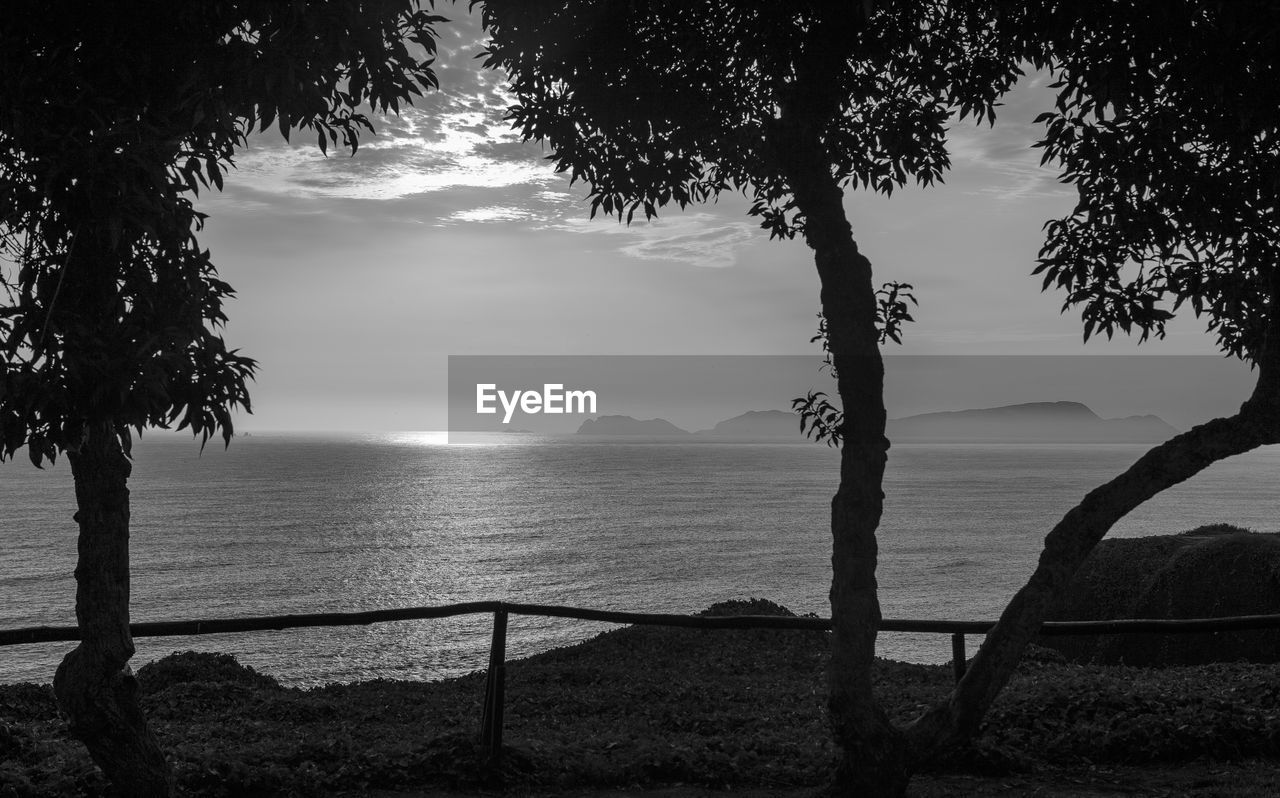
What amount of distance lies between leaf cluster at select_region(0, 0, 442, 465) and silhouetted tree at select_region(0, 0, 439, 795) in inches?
0.5

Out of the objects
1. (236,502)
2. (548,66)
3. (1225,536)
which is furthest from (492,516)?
(548,66)

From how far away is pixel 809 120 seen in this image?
308 inches

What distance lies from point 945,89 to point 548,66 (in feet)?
13.3

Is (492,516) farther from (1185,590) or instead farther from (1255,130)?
(1255,130)

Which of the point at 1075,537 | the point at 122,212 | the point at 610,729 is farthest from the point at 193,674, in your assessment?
the point at 1075,537

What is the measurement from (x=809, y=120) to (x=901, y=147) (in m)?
2.41

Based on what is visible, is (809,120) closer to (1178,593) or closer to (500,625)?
(500,625)

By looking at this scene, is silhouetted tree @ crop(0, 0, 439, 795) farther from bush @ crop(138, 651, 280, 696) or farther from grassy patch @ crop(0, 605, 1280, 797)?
bush @ crop(138, 651, 280, 696)

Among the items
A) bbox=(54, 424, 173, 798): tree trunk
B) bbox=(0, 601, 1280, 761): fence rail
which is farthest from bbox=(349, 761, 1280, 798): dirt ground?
bbox=(54, 424, 173, 798): tree trunk

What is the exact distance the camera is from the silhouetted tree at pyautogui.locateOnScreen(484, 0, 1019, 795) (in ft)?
24.6

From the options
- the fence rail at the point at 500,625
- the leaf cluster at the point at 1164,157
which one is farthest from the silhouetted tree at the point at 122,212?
the leaf cluster at the point at 1164,157

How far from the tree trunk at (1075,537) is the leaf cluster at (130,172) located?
5.86m

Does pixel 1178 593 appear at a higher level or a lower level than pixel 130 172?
lower

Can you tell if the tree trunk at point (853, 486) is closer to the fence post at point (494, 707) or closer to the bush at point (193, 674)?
the fence post at point (494, 707)
